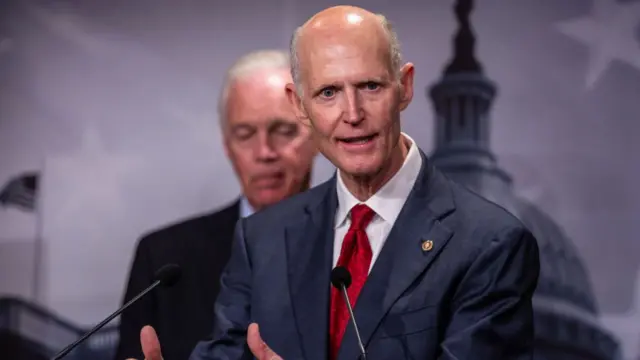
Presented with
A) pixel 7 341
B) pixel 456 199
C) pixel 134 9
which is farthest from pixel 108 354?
pixel 456 199

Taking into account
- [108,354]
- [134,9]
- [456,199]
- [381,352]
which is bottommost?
[108,354]

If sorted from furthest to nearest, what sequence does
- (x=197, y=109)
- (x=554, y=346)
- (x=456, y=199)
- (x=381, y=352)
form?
(x=197, y=109) → (x=554, y=346) → (x=456, y=199) → (x=381, y=352)

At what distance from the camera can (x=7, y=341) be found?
3.95 meters

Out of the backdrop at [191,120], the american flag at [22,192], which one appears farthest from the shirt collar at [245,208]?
the american flag at [22,192]

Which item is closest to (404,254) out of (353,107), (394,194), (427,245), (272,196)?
(427,245)

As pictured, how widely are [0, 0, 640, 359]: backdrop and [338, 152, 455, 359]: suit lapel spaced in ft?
5.06

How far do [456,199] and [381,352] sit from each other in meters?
0.35

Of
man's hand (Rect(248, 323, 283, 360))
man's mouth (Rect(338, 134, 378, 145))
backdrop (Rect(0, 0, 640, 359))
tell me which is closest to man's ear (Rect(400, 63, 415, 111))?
man's mouth (Rect(338, 134, 378, 145))

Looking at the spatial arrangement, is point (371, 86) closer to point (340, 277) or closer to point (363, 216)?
point (363, 216)

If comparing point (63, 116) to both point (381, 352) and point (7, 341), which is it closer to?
point (7, 341)

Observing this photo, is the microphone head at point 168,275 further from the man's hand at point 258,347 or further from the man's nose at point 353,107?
the man's nose at point 353,107

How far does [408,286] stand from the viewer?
205 centimetres

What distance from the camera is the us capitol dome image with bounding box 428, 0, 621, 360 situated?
3689mm

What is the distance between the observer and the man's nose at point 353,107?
6.86 ft
